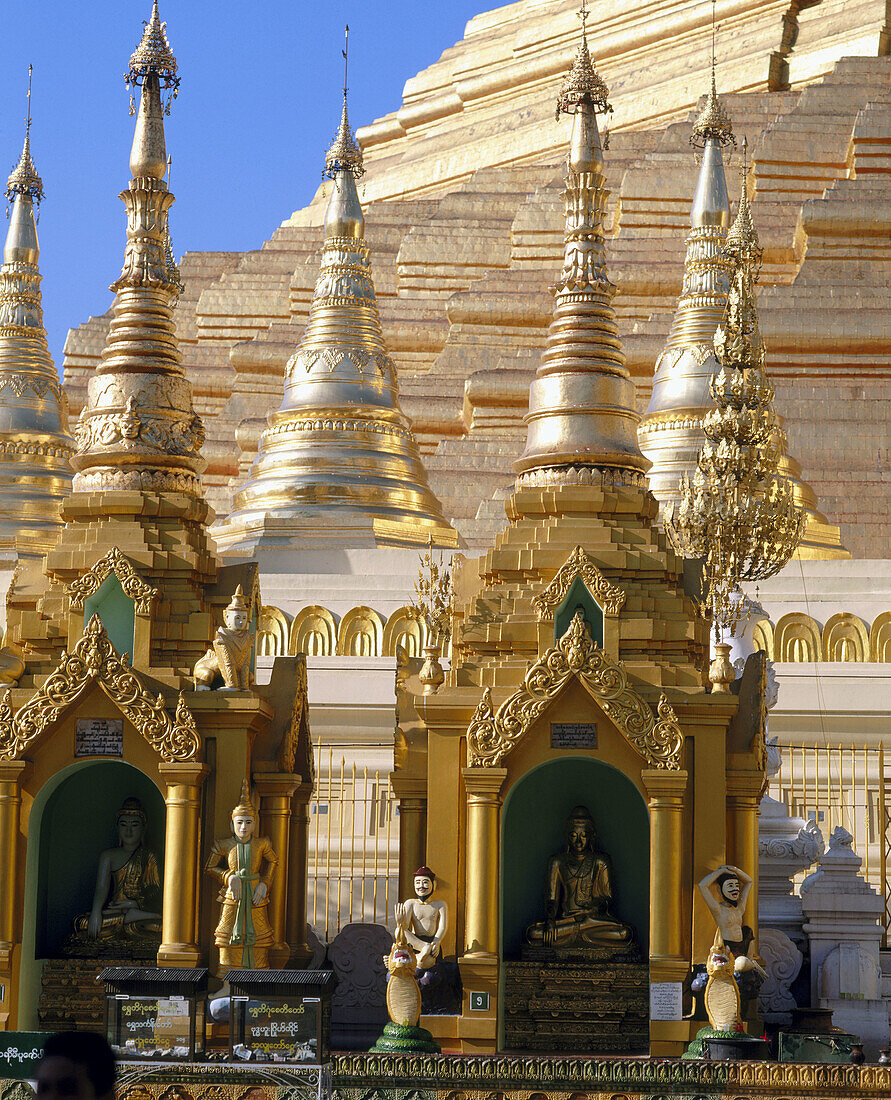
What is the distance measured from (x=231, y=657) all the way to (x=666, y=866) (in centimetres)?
299

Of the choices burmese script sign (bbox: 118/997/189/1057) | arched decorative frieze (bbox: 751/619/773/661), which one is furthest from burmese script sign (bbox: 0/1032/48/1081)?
arched decorative frieze (bbox: 751/619/773/661)

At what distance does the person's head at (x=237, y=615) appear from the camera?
13.2 meters

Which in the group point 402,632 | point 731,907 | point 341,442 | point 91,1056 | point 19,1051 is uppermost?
point 341,442

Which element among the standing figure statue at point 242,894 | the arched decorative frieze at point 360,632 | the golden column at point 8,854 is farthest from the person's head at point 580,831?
the arched decorative frieze at point 360,632

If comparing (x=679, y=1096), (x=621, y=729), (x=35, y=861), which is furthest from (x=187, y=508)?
(x=679, y=1096)

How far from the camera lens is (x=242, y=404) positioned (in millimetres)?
32812

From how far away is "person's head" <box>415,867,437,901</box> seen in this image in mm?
12602

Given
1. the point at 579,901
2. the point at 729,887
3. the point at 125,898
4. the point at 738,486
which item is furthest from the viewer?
the point at 738,486

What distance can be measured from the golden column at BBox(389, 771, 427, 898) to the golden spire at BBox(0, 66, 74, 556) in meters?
10.8

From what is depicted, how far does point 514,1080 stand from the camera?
36.1 feet

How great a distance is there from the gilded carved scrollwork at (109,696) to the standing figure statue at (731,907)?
3250 mm

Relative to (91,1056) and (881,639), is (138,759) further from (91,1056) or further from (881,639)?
(881,639)

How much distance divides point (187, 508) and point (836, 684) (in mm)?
7672

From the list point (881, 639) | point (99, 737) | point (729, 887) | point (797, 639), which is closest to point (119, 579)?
point (99, 737)
